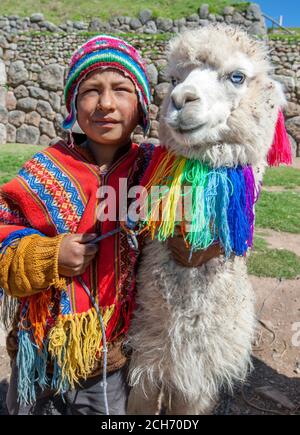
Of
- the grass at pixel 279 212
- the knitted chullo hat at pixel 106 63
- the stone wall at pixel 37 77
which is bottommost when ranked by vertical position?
the grass at pixel 279 212

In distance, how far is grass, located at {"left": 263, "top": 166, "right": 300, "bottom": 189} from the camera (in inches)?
208

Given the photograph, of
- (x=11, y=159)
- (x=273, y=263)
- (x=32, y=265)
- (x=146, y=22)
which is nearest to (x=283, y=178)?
(x=273, y=263)

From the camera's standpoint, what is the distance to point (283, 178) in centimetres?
552

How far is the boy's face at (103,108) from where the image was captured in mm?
1010

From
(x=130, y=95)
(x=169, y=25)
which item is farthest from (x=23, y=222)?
(x=169, y=25)

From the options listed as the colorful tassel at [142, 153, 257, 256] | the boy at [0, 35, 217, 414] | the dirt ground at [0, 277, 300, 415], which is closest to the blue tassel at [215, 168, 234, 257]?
the colorful tassel at [142, 153, 257, 256]

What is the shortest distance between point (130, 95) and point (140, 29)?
863 cm

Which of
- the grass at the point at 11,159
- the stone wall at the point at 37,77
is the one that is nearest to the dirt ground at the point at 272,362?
the grass at the point at 11,159

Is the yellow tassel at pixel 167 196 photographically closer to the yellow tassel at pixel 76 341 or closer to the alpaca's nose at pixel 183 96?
the alpaca's nose at pixel 183 96

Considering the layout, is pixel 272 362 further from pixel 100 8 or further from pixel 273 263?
pixel 100 8

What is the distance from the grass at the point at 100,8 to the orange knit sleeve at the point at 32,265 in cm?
896

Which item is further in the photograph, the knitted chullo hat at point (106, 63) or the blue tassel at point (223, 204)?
the knitted chullo hat at point (106, 63)

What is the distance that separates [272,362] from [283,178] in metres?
3.97
